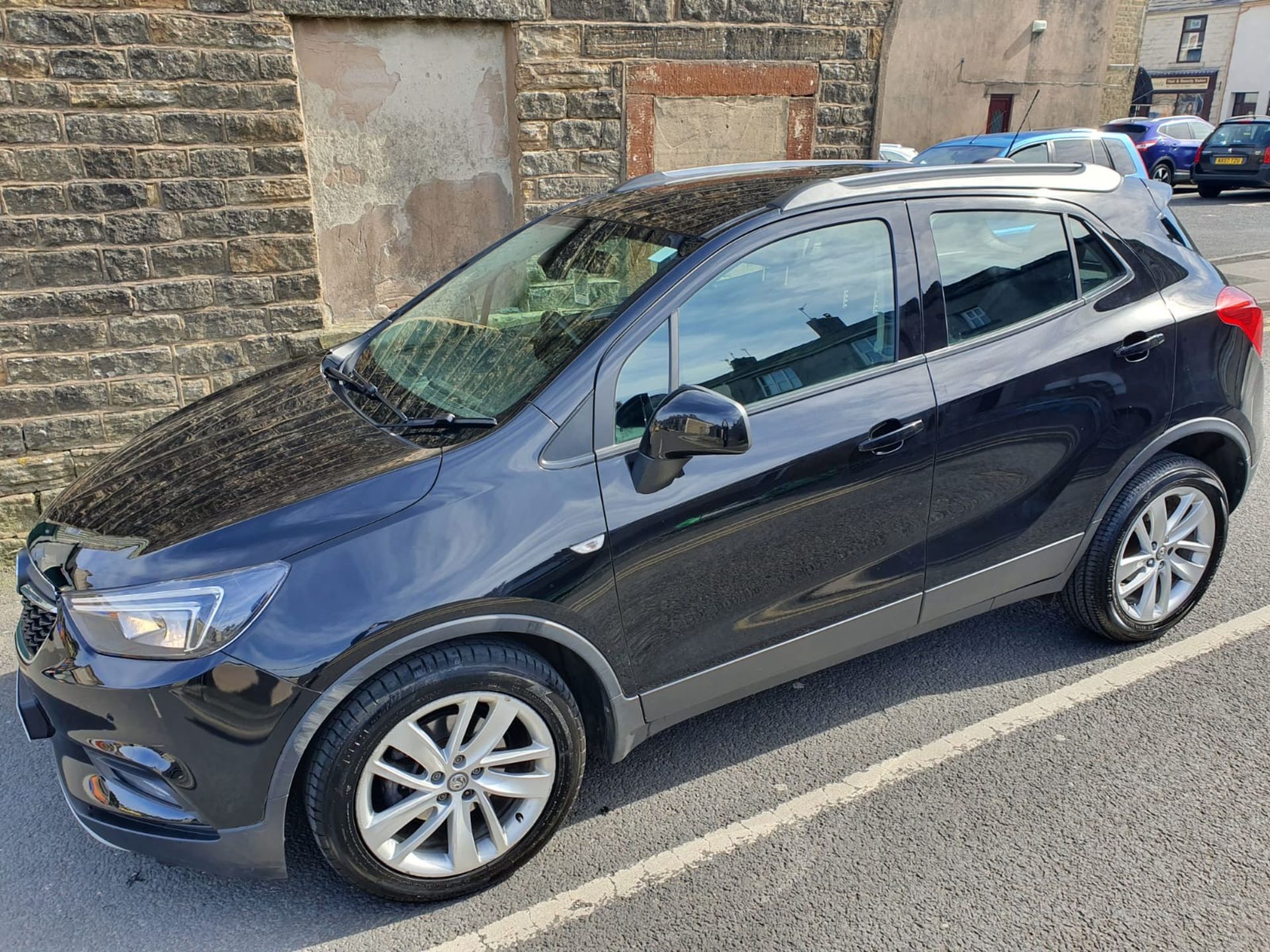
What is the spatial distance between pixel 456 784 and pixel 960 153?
1187 centimetres

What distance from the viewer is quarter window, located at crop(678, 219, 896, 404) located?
284 centimetres

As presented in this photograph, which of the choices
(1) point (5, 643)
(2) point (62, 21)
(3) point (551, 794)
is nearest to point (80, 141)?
(2) point (62, 21)

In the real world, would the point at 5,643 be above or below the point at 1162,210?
below

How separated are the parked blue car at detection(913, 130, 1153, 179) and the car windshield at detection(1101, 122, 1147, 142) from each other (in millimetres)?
11023

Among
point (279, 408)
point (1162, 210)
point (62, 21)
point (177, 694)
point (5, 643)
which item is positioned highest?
point (62, 21)

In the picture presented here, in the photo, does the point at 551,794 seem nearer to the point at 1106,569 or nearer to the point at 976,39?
the point at 1106,569

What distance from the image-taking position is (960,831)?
2.85 metres

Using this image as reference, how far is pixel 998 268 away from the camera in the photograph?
3.28 m

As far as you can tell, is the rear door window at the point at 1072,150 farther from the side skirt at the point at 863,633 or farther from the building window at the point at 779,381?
the building window at the point at 779,381

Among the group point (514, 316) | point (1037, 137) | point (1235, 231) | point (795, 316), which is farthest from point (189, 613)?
point (1235, 231)

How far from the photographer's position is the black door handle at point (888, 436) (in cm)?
295

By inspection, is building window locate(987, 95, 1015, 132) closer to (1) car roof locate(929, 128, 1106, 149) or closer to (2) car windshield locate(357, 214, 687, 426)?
(1) car roof locate(929, 128, 1106, 149)

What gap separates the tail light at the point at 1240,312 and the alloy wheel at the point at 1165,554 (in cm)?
62

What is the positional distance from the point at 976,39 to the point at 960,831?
22.8 m
